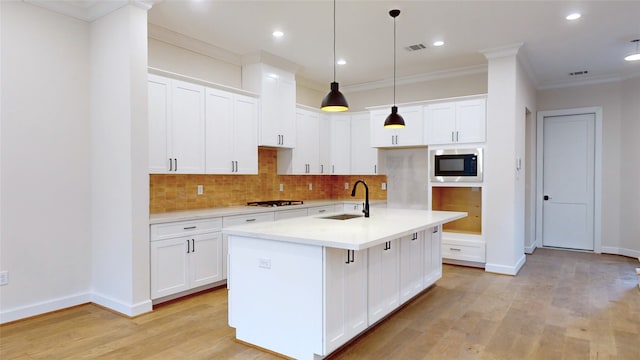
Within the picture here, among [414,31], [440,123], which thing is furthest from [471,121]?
[414,31]

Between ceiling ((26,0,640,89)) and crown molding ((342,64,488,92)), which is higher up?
ceiling ((26,0,640,89))

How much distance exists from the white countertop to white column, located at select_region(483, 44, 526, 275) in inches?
66.9

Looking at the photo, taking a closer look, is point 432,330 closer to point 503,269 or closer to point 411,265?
point 411,265

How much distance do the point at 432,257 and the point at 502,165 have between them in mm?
1703

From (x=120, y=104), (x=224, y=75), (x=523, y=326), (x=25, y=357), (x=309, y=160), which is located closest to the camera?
(x=25, y=357)

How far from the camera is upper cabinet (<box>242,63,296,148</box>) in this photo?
5.10 meters

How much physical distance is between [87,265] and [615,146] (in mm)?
7540

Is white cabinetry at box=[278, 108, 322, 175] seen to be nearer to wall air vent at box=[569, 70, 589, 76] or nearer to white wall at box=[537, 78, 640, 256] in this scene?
wall air vent at box=[569, 70, 589, 76]

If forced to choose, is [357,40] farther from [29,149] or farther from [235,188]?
[29,149]

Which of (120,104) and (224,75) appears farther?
(224,75)

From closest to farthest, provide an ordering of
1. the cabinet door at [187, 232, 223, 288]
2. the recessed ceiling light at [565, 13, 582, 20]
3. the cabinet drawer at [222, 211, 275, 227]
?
1. the recessed ceiling light at [565, 13, 582, 20]
2. the cabinet door at [187, 232, 223, 288]
3. the cabinet drawer at [222, 211, 275, 227]

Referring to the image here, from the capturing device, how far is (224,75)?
5.04 meters

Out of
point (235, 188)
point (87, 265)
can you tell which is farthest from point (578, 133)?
point (87, 265)

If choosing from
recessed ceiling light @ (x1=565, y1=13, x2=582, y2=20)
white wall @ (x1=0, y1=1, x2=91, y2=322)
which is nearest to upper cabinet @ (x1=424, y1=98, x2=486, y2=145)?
recessed ceiling light @ (x1=565, y1=13, x2=582, y2=20)
